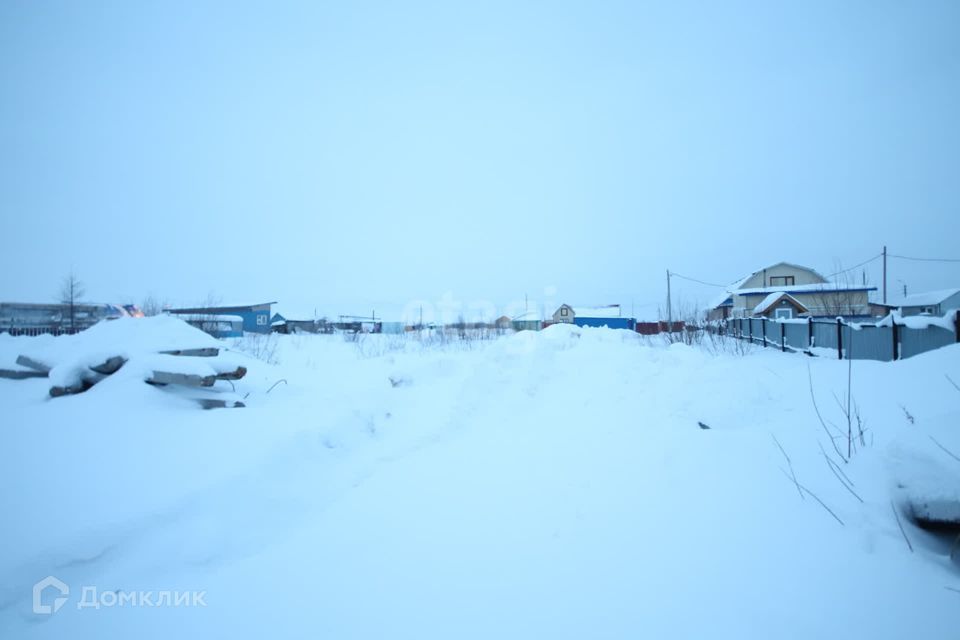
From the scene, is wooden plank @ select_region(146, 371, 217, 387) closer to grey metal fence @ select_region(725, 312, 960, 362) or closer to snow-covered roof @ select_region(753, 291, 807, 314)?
grey metal fence @ select_region(725, 312, 960, 362)

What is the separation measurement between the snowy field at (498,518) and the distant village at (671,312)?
11.2 metres

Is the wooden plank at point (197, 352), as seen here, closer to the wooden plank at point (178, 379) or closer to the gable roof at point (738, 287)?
the wooden plank at point (178, 379)

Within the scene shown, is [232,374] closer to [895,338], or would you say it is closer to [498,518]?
[498,518]

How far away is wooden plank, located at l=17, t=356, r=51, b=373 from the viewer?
578cm

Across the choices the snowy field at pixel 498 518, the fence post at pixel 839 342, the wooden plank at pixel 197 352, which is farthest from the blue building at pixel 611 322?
the wooden plank at pixel 197 352

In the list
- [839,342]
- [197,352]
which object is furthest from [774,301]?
[197,352]

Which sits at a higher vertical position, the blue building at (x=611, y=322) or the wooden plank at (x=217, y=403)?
the blue building at (x=611, y=322)

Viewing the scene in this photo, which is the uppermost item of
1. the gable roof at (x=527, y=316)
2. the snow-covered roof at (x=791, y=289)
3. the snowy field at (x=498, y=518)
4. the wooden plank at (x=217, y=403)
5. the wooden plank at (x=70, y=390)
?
the snow-covered roof at (x=791, y=289)

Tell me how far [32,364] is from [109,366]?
2.23 m

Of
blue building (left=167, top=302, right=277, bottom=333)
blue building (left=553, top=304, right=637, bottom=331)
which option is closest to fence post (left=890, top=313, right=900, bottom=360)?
blue building (left=553, top=304, right=637, bottom=331)

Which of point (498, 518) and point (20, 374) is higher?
point (20, 374)

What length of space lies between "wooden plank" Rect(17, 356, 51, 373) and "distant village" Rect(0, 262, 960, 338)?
7.28 metres

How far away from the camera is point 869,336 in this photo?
8.00 m

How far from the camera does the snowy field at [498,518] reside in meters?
2.05
